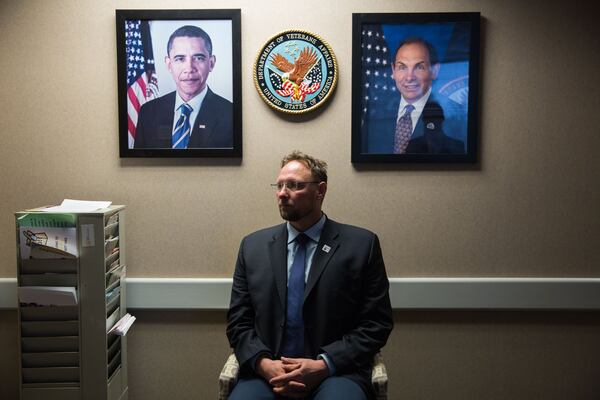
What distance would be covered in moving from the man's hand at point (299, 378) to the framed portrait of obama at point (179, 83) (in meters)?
1.18

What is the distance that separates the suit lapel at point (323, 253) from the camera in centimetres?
215

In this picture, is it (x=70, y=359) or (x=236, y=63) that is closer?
(x=70, y=359)

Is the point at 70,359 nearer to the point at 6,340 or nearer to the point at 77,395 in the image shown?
the point at 77,395

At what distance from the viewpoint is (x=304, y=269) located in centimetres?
222

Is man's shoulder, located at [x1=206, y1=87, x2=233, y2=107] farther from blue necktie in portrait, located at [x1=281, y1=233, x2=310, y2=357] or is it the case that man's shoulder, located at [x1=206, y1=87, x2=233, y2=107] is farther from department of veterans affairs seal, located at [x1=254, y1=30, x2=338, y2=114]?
blue necktie in portrait, located at [x1=281, y1=233, x2=310, y2=357]

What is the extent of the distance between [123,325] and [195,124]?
1102mm

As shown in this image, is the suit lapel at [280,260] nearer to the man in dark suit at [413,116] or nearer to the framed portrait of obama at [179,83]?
the framed portrait of obama at [179,83]

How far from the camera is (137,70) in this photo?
268 cm

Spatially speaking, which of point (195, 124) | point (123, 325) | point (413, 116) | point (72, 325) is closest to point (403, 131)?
point (413, 116)

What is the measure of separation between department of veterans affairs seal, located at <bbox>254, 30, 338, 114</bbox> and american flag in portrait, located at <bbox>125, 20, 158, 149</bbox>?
1.85ft

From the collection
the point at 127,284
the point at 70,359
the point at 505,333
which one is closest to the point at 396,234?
the point at 505,333

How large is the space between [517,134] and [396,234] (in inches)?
33.2

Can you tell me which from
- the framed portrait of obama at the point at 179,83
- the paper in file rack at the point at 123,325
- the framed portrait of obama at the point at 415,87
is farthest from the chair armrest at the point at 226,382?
the framed portrait of obama at the point at 415,87

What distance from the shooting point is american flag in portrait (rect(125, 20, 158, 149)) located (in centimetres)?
266
